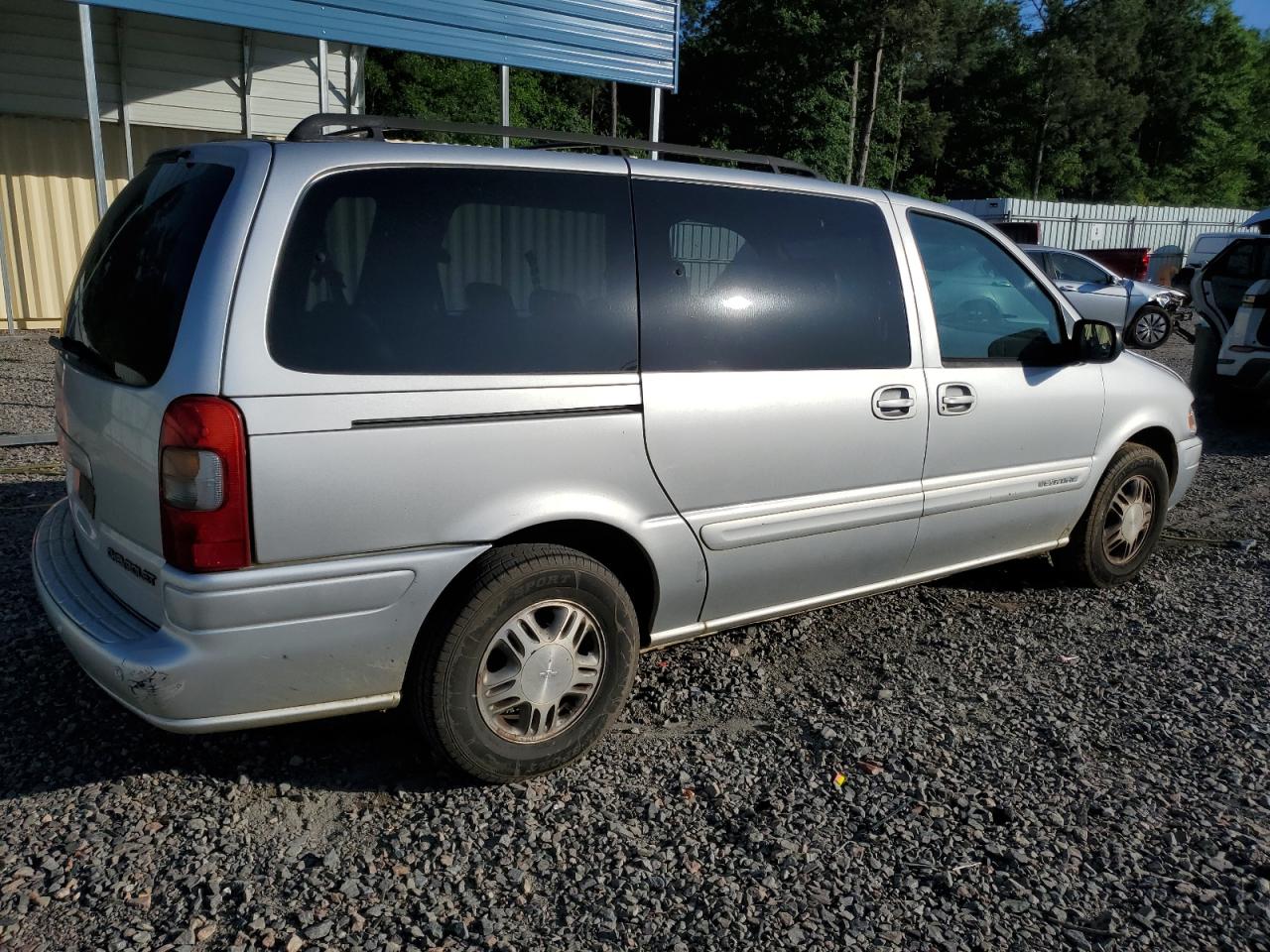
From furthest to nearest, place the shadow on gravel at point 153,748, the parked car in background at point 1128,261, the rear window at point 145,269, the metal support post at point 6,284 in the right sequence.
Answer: the parked car in background at point 1128,261 < the metal support post at point 6,284 < the shadow on gravel at point 153,748 < the rear window at point 145,269

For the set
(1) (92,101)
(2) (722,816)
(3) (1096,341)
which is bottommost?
(2) (722,816)

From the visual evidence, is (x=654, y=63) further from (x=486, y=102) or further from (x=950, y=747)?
(x=486, y=102)

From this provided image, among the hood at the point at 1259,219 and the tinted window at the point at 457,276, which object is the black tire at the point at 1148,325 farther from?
the tinted window at the point at 457,276

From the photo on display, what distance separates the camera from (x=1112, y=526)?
5035 mm

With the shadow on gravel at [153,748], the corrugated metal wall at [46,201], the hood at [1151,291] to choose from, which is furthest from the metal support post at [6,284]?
the hood at [1151,291]

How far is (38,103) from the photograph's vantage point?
480 inches

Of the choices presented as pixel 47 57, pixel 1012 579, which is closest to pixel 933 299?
pixel 1012 579

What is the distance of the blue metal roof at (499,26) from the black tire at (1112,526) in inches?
299

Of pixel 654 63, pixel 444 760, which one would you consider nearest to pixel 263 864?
pixel 444 760

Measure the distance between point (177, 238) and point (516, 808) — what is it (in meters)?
1.90

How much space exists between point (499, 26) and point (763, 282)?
25.7 ft

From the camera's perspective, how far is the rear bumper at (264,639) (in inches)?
104

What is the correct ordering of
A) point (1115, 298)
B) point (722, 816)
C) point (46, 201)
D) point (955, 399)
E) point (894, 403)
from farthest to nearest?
point (1115, 298)
point (46, 201)
point (955, 399)
point (894, 403)
point (722, 816)

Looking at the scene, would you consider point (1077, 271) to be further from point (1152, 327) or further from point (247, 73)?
point (247, 73)
